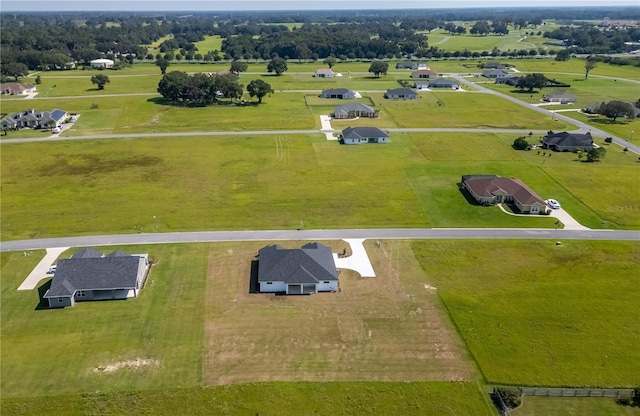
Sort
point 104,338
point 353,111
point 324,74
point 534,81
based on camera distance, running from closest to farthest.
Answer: point 104,338 → point 353,111 → point 534,81 → point 324,74

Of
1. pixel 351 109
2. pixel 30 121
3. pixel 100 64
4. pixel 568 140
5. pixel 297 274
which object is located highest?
pixel 568 140

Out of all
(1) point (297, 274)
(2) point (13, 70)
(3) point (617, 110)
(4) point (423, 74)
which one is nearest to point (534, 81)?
(3) point (617, 110)

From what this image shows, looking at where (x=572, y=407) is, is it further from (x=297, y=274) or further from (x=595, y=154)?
(x=595, y=154)

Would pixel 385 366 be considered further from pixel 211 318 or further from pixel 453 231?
pixel 453 231

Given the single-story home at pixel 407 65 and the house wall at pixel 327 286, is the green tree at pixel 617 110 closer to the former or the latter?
the single-story home at pixel 407 65

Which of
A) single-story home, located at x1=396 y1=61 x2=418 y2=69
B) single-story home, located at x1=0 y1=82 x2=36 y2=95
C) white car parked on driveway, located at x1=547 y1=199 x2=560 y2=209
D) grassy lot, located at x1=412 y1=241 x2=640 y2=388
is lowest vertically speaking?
single-story home, located at x1=0 y1=82 x2=36 y2=95

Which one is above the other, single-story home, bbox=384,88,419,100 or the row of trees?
the row of trees

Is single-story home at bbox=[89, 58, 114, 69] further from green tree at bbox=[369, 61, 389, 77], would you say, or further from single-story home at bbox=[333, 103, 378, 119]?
single-story home at bbox=[333, 103, 378, 119]

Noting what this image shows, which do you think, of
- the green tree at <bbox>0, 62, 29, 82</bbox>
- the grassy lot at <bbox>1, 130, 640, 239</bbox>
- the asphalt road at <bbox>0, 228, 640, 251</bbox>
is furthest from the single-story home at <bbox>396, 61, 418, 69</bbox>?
the asphalt road at <bbox>0, 228, 640, 251</bbox>

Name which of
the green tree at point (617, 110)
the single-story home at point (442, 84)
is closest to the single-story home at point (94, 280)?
the green tree at point (617, 110)
